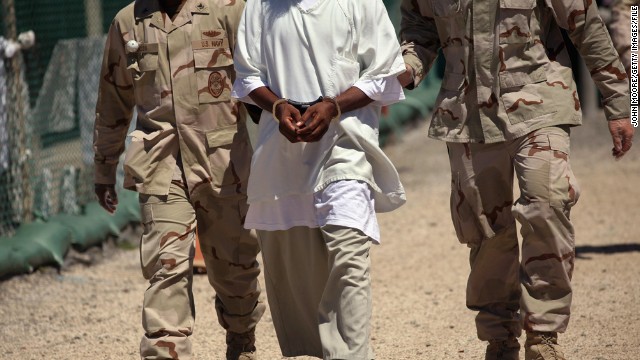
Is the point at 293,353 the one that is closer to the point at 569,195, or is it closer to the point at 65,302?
the point at 569,195

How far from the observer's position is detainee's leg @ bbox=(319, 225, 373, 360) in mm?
4398

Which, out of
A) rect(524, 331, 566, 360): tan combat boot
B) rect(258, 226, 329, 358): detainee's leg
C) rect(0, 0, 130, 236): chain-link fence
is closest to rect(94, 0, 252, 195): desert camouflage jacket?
rect(258, 226, 329, 358): detainee's leg

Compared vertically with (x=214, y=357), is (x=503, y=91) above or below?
above

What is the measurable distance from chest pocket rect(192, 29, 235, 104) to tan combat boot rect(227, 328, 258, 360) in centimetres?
105

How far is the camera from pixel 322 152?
4.59 meters

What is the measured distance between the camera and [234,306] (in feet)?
17.3

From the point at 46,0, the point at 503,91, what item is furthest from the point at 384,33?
the point at 46,0

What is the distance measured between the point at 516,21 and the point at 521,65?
177 millimetres

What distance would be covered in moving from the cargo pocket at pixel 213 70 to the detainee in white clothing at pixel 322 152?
326 mm

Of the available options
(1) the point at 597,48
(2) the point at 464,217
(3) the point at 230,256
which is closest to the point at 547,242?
(2) the point at 464,217

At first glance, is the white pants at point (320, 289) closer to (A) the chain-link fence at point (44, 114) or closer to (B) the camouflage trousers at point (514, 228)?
(B) the camouflage trousers at point (514, 228)

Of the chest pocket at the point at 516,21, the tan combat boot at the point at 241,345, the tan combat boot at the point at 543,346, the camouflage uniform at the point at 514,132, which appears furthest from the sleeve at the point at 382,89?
the tan combat boot at the point at 241,345

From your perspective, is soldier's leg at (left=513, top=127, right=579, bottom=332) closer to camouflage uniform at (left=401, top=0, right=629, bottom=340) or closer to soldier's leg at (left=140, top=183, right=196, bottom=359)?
camouflage uniform at (left=401, top=0, right=629, bottom=340)

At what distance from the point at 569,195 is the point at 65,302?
376cm
